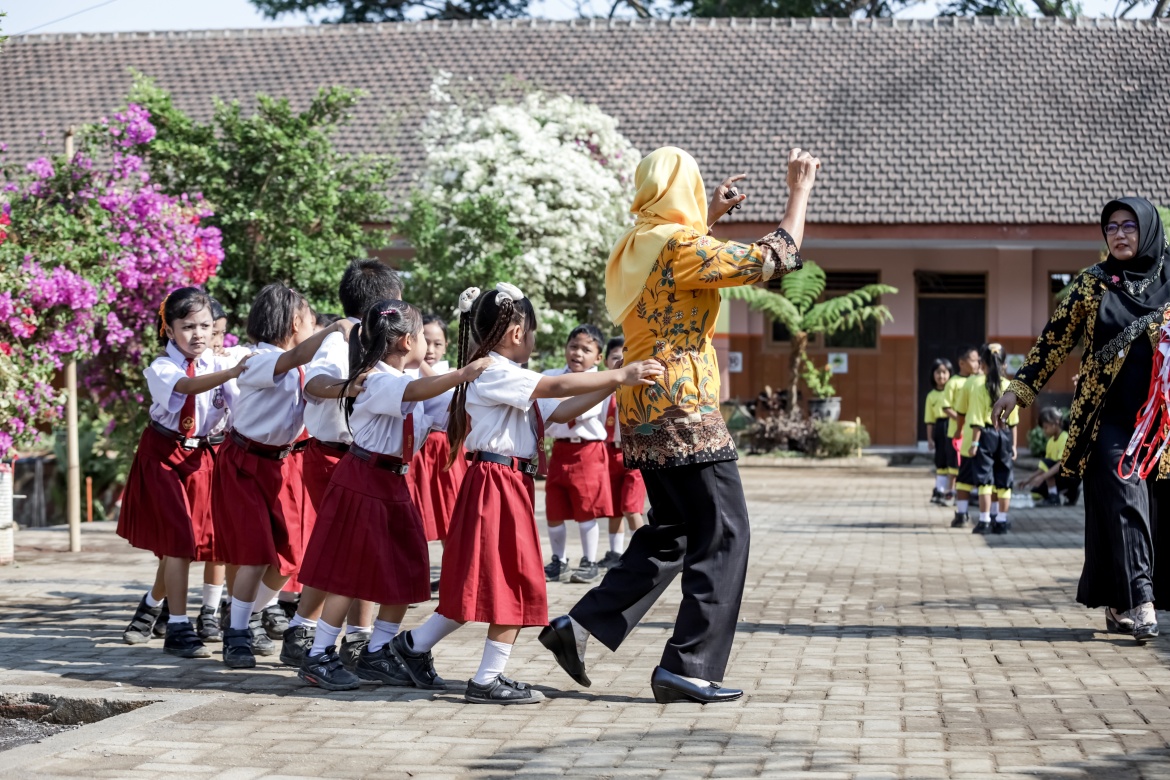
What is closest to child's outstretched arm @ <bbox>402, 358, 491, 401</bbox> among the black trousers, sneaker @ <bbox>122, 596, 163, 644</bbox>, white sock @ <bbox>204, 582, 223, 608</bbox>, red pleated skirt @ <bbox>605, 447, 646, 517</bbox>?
the black trousers

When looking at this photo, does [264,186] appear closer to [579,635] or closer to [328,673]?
[328,673]

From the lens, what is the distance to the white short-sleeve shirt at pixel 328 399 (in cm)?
636

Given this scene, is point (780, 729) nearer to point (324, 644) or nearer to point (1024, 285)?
point (324, 644)

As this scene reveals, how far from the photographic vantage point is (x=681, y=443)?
18.1 ft

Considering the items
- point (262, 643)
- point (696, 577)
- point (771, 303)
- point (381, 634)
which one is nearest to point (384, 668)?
point (381, 634)

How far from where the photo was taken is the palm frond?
2261cm

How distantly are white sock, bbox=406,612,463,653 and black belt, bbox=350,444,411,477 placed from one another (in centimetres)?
63

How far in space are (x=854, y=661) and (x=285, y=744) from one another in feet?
9.04

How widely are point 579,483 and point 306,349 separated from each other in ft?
11.9

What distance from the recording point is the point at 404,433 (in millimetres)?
5996

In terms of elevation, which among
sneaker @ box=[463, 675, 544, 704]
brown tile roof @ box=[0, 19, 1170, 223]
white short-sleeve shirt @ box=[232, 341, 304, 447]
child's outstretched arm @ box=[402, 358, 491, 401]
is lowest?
sneaker @ box=[463, 675, 544, 704]

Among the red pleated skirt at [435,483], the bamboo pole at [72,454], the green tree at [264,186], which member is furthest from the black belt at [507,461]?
the green tree at [264,186]

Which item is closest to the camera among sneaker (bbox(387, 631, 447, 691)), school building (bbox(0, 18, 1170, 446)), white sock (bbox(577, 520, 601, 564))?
sneaker (bbox(387, 631, 447, 691))

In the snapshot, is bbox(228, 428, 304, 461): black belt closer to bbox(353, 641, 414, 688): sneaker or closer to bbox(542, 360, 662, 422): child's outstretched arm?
bbox(353, 641, 414, 688): sneaker
